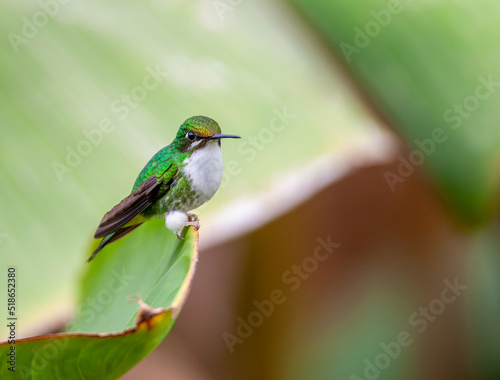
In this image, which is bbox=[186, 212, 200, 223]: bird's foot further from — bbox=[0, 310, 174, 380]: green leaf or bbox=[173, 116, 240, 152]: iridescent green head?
bbox=[0, 310, 174, 380]: green leaf

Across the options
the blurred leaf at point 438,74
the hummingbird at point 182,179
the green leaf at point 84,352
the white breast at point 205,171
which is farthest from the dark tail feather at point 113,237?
the blurred leaf at point 438,74

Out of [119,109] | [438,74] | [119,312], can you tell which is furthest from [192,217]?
[438,74]

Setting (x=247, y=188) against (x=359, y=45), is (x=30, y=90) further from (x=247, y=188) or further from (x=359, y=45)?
(x=359, y=45)

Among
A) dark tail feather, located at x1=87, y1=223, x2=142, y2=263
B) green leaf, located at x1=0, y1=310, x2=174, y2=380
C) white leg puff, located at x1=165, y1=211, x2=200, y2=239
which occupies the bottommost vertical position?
green leaf, located at x1=0, y1=310, x2=174, y2=380

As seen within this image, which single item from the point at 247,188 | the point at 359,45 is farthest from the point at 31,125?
the point at 359,45

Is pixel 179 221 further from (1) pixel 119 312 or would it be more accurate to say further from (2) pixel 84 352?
(2) pixel 84 352

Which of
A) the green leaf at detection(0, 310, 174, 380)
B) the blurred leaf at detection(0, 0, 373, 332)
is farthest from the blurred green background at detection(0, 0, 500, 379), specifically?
the green leaf at detection(0, 310, 174, 380)
